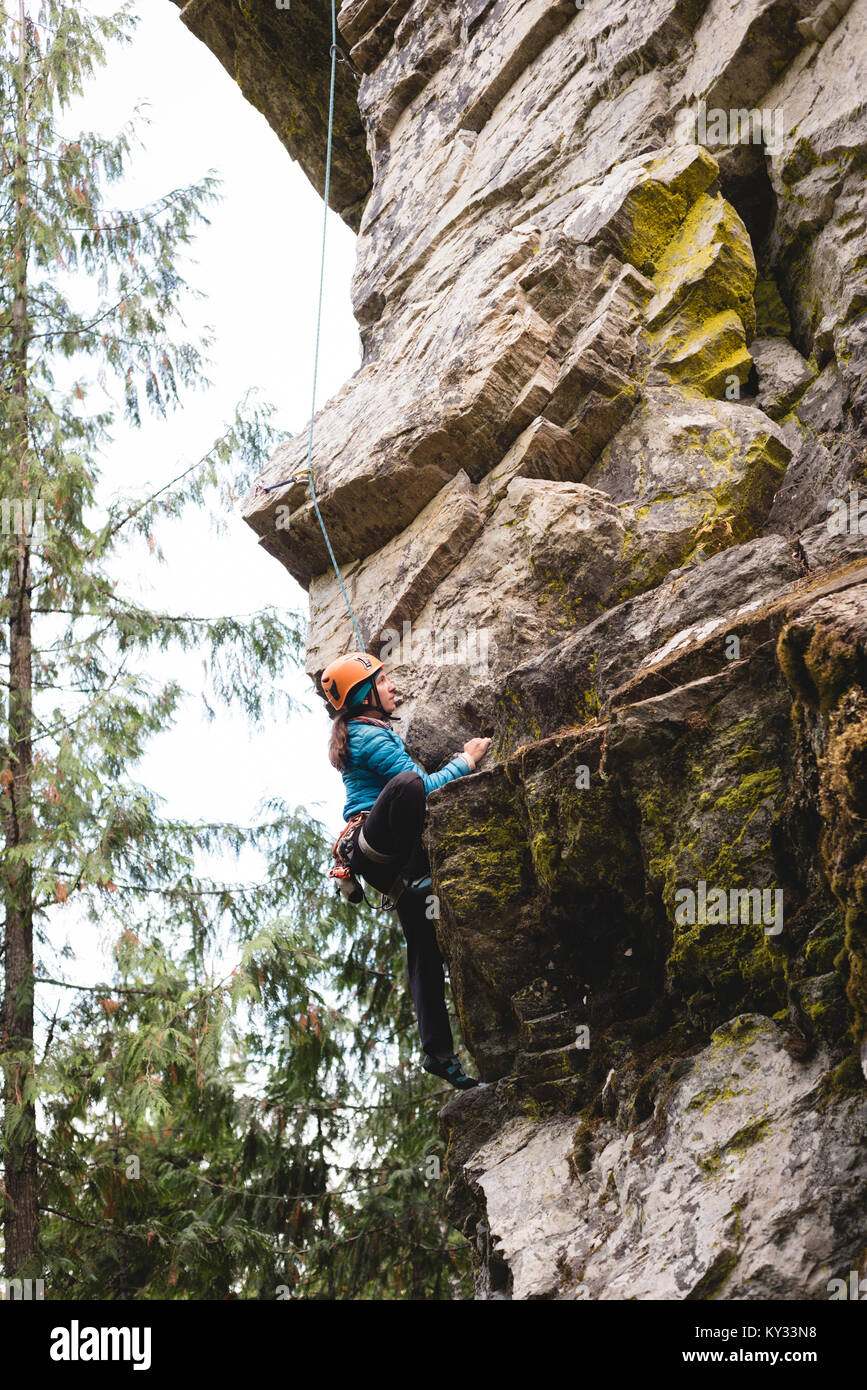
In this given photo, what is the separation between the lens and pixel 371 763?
5.48 metres

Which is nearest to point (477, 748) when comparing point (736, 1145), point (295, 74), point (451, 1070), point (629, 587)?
point (629, 587)

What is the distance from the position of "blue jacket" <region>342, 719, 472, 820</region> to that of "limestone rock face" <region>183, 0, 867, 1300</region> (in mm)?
382

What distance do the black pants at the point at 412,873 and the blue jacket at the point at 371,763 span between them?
0.66ft

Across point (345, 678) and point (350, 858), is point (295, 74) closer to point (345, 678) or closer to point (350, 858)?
point (345, 678)

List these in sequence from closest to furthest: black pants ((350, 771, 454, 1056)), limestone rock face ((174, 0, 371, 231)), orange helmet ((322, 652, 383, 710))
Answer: black pants ((350, 771, 454, 1056)), orange helmet ((322, 652, 383, 710)), limestone rock face ((174, 0, 371, 231))

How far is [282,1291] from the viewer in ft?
27.7

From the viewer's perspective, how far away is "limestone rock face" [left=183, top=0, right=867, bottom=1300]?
3377 mm

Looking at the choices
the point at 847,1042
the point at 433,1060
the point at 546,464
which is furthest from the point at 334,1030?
the point at 847,1042

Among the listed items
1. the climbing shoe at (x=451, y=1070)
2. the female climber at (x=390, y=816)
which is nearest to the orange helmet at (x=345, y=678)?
the female climber at (x=390, y=816)

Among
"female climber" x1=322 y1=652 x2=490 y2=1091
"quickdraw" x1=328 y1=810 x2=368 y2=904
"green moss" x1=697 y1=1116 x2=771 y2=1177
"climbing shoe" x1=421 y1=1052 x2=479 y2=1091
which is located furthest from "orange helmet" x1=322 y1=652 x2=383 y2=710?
"green moss" x1=697 y1=1116 x2=771 y2=1177

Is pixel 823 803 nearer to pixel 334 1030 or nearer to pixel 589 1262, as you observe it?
pixel 589 1262

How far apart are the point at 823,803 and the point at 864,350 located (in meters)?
2.57

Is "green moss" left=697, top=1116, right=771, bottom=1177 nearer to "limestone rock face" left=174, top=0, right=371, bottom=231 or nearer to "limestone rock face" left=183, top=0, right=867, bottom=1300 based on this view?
"limestone rock face" left=183, top=0, right=867, bottom=1300

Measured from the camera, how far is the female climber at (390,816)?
16.9 ft
